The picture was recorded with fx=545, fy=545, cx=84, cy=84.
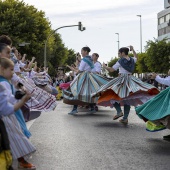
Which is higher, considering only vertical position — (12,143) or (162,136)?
(12,143)

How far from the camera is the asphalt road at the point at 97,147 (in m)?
6.97

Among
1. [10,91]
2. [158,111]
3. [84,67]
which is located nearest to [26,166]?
[10,91]

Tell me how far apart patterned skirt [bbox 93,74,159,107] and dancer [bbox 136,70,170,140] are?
9.72ft

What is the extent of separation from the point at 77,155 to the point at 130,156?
0.74m

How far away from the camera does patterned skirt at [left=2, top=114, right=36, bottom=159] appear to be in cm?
600

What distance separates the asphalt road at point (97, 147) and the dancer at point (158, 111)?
0.32m

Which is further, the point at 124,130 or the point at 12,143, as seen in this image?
the point at 124,130

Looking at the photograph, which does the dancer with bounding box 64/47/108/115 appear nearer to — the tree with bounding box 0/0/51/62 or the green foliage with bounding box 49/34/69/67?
the tree with bounding box 0/0/51/62

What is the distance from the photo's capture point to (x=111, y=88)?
12.6 metres

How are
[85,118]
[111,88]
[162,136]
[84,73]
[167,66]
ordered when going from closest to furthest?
[162,136], [111,88], [85,118], [84,73], [167,66]

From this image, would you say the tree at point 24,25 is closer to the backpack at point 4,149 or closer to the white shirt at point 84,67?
the white shirt at point 84,67

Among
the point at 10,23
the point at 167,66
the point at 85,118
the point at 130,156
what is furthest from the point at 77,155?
the point at 167,66

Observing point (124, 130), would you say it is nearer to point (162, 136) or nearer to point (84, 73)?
point (162, 136)

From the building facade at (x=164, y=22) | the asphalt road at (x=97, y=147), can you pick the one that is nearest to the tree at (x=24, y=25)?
the asphalt road at (x=97, y=147)
